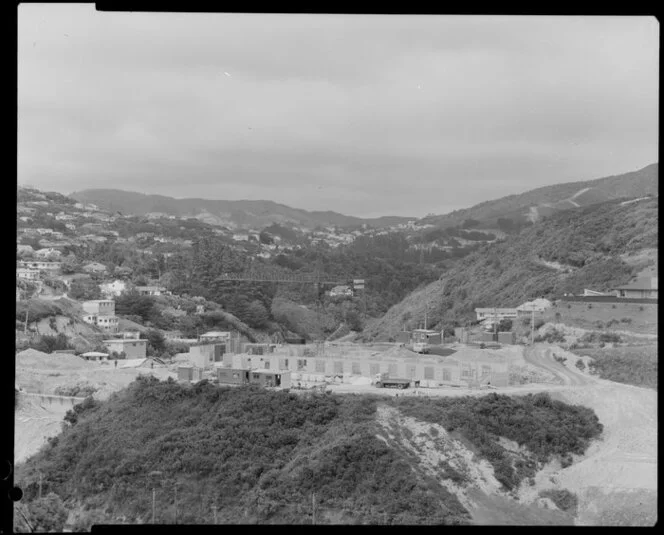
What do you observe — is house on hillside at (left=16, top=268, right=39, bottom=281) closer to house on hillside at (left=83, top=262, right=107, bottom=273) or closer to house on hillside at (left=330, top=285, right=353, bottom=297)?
house on hillside at (left=83, top=262, right=107, bottom=273)

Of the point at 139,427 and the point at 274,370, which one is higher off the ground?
the point at 274,370

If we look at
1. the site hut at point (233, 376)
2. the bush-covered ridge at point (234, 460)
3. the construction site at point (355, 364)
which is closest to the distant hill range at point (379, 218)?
the construction site at point (355, 364)

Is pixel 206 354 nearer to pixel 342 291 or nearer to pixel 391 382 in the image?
pixel 342 291

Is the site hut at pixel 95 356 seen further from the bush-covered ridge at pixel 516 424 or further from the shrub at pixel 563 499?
the shrub at pixel 563 499

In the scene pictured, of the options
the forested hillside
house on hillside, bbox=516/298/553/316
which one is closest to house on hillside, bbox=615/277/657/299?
the forested hillside

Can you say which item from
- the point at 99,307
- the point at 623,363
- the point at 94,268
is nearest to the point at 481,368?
the point at 623,363

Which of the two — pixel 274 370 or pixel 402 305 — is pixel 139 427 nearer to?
pixel 274 370

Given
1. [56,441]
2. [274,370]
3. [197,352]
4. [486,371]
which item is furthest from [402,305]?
[56,441]
